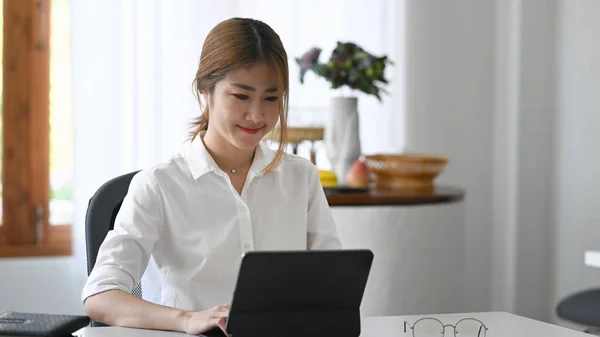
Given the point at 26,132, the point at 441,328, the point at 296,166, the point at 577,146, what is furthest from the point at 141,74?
the point at 441,328

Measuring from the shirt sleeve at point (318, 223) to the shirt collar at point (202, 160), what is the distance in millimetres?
105

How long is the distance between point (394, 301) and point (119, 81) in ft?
4.35

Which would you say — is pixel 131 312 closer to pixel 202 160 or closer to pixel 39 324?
pixel 39 324

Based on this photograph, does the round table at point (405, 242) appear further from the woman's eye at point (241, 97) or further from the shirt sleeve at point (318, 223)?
the woman's eye at point (241, 97)

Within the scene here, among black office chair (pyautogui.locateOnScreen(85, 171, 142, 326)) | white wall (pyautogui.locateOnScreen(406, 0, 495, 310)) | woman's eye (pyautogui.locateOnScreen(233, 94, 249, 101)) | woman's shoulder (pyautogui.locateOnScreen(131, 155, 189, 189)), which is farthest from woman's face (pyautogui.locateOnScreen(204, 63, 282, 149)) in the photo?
white wall (pyautogui.locateOnScreen(406, 0, 495, 310))

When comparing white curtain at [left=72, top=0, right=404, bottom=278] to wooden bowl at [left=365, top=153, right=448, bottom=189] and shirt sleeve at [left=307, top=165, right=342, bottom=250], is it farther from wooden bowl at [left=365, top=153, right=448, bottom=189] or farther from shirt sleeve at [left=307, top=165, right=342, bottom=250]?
shirt sleeve at [left=307, top=165, right=342, bottom=250]

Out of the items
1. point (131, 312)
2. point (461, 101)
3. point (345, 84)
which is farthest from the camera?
point (461, 101)

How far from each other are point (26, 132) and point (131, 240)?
6.39 ft

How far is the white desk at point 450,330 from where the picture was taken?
1.48m

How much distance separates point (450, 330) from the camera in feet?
5.09

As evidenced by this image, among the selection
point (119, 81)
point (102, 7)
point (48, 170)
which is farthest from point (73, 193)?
point (102, 7)

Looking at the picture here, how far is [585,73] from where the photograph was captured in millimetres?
3863

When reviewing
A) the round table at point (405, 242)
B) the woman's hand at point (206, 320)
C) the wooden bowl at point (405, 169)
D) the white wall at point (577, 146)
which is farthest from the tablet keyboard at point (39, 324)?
the white wall at point (577, 146)

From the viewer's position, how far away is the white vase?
10.4ft
